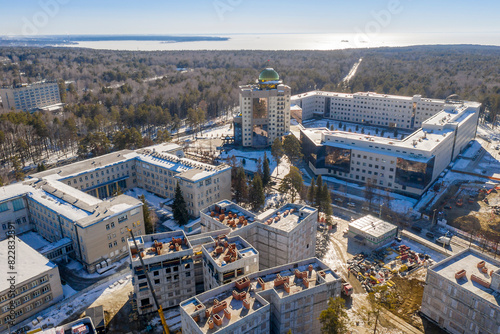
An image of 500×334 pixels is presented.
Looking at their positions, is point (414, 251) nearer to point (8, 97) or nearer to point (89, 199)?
point (89, 199)

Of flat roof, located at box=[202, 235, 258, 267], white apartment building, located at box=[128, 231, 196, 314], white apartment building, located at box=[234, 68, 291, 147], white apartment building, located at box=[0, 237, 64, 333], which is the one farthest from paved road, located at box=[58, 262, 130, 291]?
white apartment building, located at box=[234, 68, 291, 147]

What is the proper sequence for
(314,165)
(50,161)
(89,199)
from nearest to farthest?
1. (89,199)
2. (314,165)
3. (50,161)

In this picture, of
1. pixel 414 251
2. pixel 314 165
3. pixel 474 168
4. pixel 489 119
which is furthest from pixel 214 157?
pixel 489 119

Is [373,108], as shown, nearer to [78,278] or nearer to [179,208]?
[179,208]

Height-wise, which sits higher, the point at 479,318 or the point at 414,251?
the point at 479,318

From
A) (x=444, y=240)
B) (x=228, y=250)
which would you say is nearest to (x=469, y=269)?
(x=444, y=240)

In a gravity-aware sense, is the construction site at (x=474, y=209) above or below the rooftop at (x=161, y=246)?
below

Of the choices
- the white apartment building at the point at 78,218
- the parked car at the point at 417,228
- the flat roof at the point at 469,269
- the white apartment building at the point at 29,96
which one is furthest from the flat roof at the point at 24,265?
the white apartment building at the point at 29,96

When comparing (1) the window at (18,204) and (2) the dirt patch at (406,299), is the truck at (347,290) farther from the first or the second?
(1) the window at (18,204)
